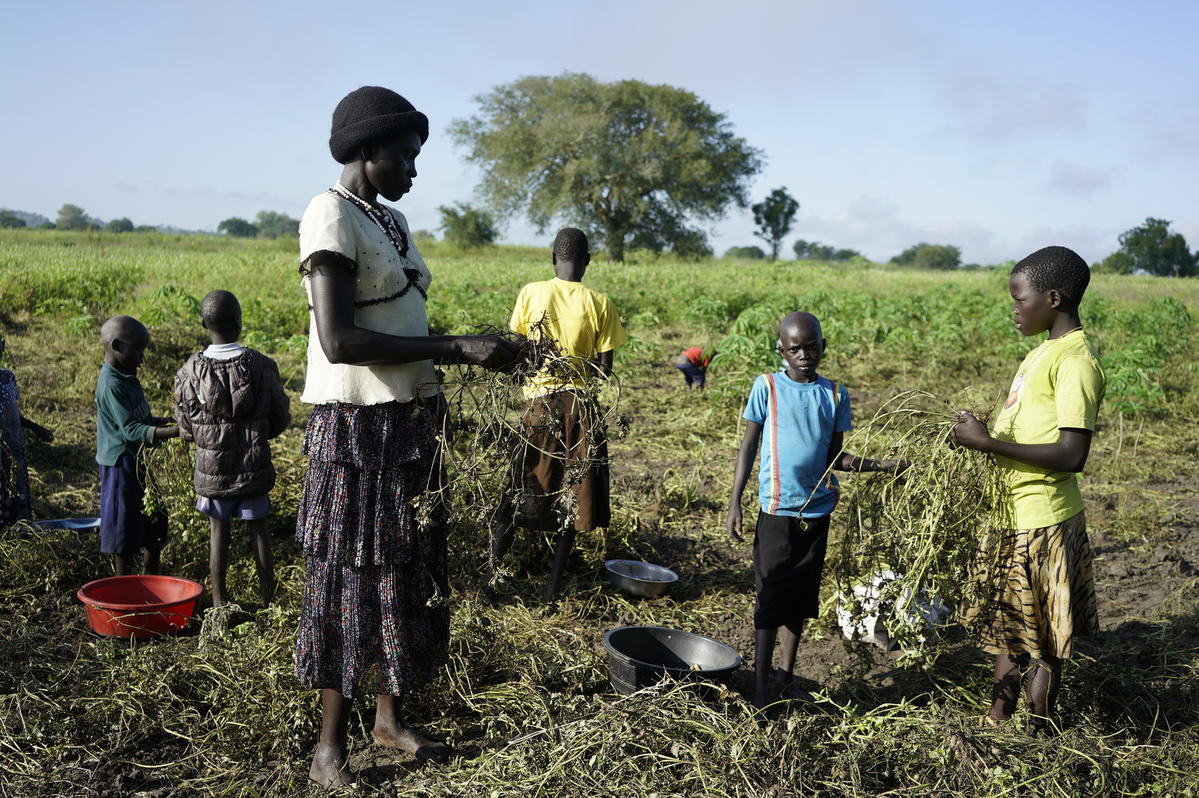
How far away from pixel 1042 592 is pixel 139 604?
3.31 m

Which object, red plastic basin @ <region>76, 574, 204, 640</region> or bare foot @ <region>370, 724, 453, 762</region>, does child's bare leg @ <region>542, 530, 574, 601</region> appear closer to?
bare foot @ <region>370, 724, 453, 762</region>

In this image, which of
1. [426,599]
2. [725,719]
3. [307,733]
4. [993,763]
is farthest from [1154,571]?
[307,733]

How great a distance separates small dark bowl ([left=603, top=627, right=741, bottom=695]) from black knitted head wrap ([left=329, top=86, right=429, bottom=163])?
1.85 m

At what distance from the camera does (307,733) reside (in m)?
2.78

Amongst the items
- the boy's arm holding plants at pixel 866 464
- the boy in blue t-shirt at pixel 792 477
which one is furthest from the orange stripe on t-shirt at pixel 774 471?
the boy's arm holding plants at pixel 866 464

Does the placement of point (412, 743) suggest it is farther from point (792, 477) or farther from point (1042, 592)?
point (1042, 592)

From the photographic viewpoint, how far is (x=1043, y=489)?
2.68 m

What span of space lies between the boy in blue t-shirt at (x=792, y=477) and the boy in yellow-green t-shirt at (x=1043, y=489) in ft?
1.96

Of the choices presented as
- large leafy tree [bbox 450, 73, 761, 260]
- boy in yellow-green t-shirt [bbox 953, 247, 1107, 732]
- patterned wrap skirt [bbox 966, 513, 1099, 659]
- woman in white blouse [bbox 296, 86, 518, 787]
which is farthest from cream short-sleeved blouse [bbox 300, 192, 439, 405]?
large leafy tree [bbox 450, 73, 761, 260]

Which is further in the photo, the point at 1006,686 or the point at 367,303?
the point at 1006,686

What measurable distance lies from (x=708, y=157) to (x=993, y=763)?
40579mm

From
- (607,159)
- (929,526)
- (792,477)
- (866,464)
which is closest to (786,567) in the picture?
(792,477)

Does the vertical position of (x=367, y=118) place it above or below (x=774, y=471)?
above

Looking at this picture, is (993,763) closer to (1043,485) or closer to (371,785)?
(1043,485)
